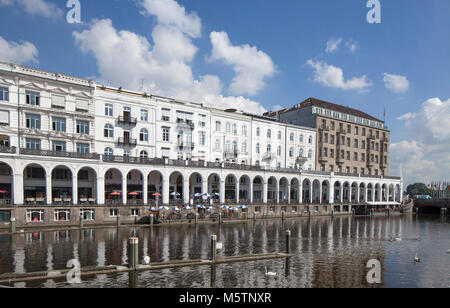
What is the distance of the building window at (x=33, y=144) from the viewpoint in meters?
44.8

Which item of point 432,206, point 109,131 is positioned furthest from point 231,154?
point 432,206

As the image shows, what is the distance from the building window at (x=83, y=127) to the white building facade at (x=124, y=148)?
5.8 inches

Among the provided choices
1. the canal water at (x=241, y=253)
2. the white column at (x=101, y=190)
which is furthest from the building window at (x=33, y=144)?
the canal water at (x=241, y=253)

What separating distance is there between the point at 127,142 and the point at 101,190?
10082mm

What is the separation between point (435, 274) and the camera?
76.1 feet

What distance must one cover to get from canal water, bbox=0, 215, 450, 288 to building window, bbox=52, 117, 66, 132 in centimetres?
1752

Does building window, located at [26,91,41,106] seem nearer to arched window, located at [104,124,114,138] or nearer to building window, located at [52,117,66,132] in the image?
building window, located at [52,117,66,132]

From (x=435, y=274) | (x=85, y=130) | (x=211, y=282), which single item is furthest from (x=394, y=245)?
(x=85, y=130)

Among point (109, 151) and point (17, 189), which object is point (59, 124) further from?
point (17, 189)

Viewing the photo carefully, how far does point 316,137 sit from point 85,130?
55258 millimetres

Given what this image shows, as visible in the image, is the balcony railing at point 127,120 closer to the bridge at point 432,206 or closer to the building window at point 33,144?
the building window at point 33,144

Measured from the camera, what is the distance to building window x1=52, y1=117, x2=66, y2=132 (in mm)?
46906

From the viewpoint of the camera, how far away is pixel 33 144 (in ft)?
148

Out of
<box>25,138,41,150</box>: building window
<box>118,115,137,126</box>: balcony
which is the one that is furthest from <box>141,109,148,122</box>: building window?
<box>25,138,41,150</box>: building window
